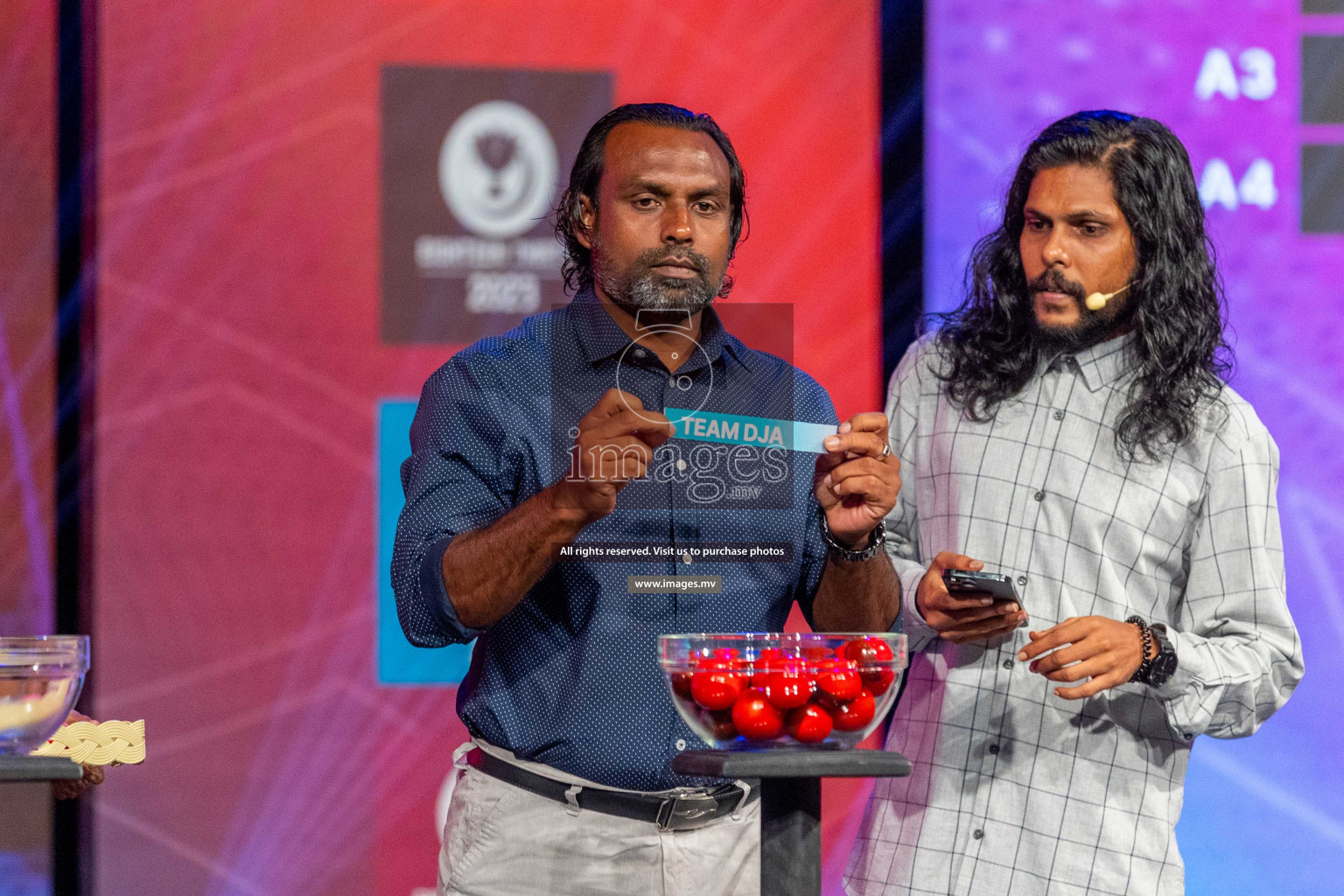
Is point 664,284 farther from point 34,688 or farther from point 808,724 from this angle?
point 34,688

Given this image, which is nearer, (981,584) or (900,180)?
(981,584)

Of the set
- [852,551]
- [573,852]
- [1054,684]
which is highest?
[852,551]

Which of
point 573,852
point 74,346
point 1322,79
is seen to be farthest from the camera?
point 1322,79

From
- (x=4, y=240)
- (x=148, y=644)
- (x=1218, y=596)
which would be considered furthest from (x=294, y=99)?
(x=1218, y=596)

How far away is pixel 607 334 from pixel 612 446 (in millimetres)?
493

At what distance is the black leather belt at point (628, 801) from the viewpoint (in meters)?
1.67

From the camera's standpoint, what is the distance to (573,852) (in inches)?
66.0

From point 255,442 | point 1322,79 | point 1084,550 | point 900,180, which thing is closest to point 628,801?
point 1084,550

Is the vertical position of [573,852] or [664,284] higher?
[664,284]

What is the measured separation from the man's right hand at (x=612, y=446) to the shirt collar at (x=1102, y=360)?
3.19 ft

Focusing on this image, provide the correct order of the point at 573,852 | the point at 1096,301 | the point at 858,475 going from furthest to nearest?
1. the point at 1096,301
2. the point at 573,852
3. the point at 858,475

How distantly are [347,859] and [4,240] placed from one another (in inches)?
65.5

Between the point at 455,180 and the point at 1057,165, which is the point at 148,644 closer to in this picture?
the point at 455,180

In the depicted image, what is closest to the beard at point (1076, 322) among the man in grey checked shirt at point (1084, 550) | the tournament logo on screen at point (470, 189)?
the man in grey checked shirt at point (1084, 550)
